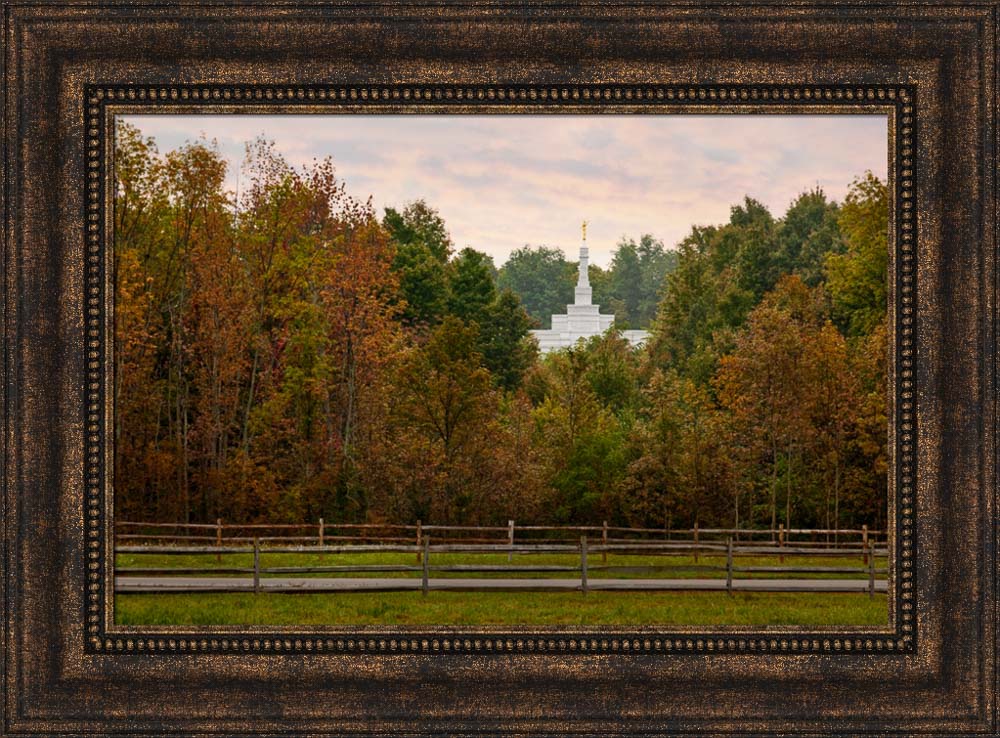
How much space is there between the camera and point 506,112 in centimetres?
576

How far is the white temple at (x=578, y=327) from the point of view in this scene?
660 cm

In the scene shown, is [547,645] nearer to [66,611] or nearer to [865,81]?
[66,611]

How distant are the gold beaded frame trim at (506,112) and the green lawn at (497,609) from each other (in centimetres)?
10

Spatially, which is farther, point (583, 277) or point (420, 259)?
point (420, 259)

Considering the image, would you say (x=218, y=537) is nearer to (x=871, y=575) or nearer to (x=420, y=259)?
(x=420, y=259)

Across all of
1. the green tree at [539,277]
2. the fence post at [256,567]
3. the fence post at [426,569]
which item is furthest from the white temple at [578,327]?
the fence post at [256,567]

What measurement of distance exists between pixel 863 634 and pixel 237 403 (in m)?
4.20

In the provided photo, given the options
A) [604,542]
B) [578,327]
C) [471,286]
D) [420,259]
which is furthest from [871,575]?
[420,259]

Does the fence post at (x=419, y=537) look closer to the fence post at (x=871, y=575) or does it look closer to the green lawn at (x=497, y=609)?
the green lawn at (x=497, y=609)

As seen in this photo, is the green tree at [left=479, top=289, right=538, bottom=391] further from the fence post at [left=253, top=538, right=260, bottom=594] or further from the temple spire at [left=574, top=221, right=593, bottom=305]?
the fence post at [left=253, top=538, right=260, bottom=594]

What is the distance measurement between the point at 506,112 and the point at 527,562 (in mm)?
2770

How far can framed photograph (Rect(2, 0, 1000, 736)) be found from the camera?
5.57m

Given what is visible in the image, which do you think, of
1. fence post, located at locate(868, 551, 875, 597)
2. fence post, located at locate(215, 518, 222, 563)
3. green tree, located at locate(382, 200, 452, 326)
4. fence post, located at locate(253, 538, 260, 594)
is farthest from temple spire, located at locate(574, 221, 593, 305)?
fence post, located at locate(215, 518, 222, 563)

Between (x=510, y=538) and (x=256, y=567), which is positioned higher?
(x=510, y=538)
